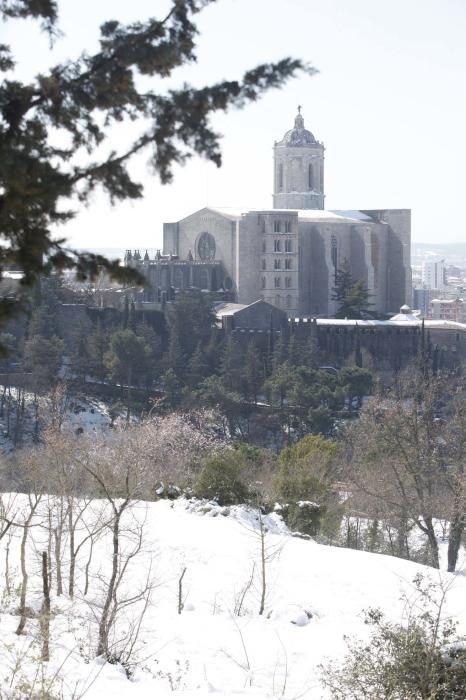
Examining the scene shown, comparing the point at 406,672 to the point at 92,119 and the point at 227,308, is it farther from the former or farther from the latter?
the point at 227,308

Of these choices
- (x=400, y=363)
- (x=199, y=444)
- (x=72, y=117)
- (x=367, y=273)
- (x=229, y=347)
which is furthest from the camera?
(x=367, y=273)

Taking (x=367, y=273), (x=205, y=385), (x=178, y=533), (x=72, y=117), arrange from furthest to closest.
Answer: (x=367, y=273), (x=205, y=385), (x=178, y=533), (x=72, y=117)

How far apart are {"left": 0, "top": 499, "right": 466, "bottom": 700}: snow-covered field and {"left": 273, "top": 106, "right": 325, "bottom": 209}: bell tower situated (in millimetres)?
46185

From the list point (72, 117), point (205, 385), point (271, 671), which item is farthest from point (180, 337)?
point (72, 117)

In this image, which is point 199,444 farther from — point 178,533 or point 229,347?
point 178,533

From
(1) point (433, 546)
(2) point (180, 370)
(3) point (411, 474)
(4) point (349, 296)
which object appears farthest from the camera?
(4) point (349, 296)

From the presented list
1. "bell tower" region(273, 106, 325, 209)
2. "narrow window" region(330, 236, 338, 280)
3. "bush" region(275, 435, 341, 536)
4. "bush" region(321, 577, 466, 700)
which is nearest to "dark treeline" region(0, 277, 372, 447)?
"narrow window" region(330, 236, 338, 280)

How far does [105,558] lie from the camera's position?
16422 mm

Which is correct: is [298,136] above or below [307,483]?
above

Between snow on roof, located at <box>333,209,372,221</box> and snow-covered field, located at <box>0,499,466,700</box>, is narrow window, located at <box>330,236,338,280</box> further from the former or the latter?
snow-covered field, located at <box>0,499,466,700</box>

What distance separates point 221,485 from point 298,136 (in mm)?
46733

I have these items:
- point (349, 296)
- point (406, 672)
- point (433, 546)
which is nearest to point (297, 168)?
point (349, 296)

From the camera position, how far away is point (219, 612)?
1451 cm

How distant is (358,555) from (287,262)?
35905mm
